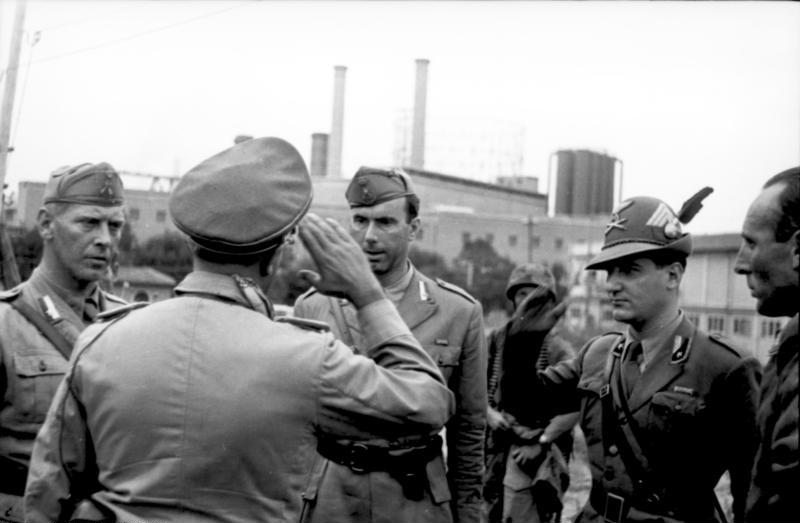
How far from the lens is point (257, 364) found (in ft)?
7.82

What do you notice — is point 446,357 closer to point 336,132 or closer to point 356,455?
point 356,455

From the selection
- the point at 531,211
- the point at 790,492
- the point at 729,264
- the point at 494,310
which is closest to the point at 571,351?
the point at 790,492

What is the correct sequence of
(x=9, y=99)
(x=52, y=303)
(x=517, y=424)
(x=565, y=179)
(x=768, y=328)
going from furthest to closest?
1. (x=565, y=179)
2. (x=768, y=328)
3. (x=9, y=99)
4. (x=517, y=424)
5. (x=52, y=303)

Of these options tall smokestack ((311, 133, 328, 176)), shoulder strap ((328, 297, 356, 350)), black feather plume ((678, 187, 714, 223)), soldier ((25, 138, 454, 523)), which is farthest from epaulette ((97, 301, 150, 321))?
tall smokestack ((311, 133, 328, 176))

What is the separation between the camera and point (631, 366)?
12.9 feet

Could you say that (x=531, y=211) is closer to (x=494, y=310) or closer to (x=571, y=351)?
(x=494, y=310)

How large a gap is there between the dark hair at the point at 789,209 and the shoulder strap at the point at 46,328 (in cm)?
286

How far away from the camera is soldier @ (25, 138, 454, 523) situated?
2355 mm

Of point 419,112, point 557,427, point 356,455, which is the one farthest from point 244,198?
point 419,112

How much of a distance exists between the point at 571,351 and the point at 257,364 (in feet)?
15.7

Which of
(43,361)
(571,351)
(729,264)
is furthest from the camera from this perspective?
(729,264)

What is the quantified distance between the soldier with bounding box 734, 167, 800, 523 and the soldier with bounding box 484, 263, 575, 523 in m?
3.70

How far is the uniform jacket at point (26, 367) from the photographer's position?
379 centimetres

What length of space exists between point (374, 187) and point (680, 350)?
1660mm
